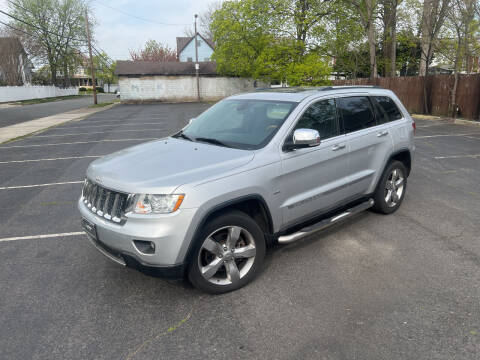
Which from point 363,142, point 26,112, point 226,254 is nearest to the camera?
point 226,254

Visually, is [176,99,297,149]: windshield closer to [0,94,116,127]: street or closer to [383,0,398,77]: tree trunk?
[0,94,116,127]: street

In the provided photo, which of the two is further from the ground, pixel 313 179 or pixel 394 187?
pixel 313 179

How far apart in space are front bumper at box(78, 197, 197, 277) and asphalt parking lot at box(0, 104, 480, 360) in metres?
0.49

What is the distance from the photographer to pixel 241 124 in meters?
4.14

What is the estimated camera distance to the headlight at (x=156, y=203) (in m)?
2.91

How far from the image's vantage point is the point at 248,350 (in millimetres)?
2674

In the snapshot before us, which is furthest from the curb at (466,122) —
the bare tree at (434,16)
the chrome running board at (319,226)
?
the chrome running board at (319,226)

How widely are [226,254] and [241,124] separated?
1556 mm

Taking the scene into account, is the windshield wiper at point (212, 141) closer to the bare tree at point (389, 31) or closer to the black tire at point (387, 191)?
the black tire at point (387, 191)

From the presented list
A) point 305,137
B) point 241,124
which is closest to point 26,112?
point 241,124

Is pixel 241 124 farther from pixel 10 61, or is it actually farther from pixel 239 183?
pixel 10 61

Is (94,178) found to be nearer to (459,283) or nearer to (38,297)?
A: (38,297)

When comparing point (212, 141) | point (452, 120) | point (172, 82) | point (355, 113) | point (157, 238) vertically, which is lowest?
point (157, 238)

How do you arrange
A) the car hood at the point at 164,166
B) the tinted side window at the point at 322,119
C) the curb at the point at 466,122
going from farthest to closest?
the curb at the point at 466,122 → the tinted side window at the point at 322,119 → the car hood at the point at 164,166
